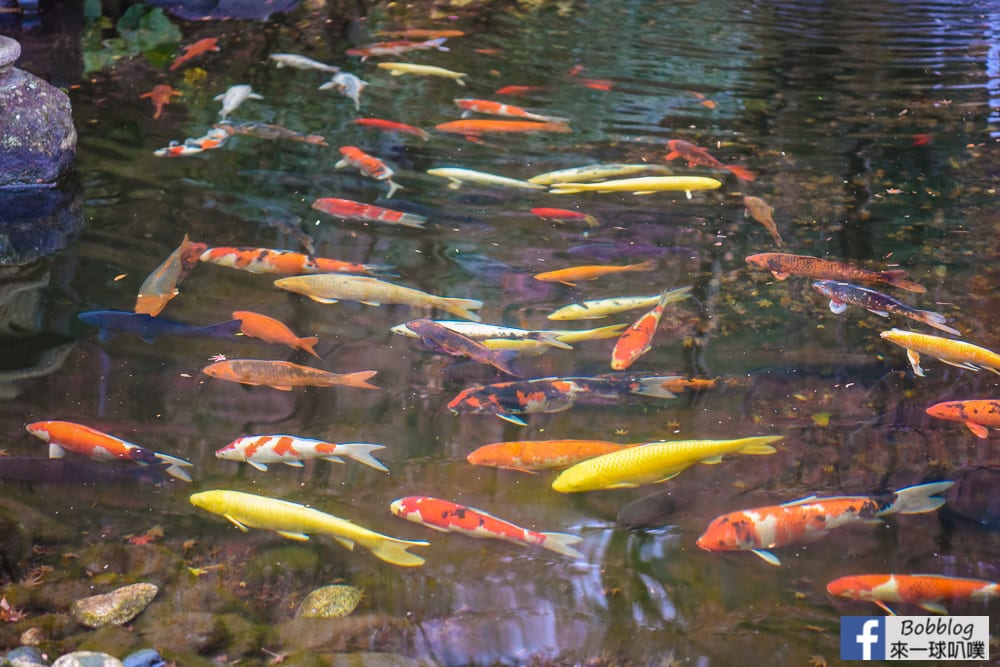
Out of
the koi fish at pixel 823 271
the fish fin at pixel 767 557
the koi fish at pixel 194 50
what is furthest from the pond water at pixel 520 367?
the koi fish at pixel 194 50

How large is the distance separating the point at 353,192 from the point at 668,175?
2504mm

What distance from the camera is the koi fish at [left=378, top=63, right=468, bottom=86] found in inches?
338

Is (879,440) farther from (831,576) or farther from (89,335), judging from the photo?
(89,335)

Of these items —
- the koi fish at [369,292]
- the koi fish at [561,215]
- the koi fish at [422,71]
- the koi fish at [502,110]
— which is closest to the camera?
the koi fish at [369,292]

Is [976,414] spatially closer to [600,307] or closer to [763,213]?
[600,307]

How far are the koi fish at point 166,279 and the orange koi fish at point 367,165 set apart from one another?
1601 mm

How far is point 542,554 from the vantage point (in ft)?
11.1

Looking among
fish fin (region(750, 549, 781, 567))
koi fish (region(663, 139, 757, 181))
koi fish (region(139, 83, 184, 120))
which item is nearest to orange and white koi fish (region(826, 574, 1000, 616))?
fish fin (region(750, 549, 781, 567))

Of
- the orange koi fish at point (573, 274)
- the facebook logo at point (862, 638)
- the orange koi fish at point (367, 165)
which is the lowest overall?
the facebook logo at point (862, 638)

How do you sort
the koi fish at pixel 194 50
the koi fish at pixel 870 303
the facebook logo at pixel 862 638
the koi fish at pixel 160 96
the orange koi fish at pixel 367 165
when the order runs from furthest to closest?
the koi fish at pixel 194 50, the koi fish at pixel 160 96, the orange koi fish at pixel 367 165, the koi fish at pixel 870 303, the facebook logo at pixel 862 638

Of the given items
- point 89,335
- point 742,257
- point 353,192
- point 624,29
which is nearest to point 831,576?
point 742,257

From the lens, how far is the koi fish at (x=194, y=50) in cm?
930

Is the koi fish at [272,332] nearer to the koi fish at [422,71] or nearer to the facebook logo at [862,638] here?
the facebook logo at [862,638]

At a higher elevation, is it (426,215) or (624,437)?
(426,215)
